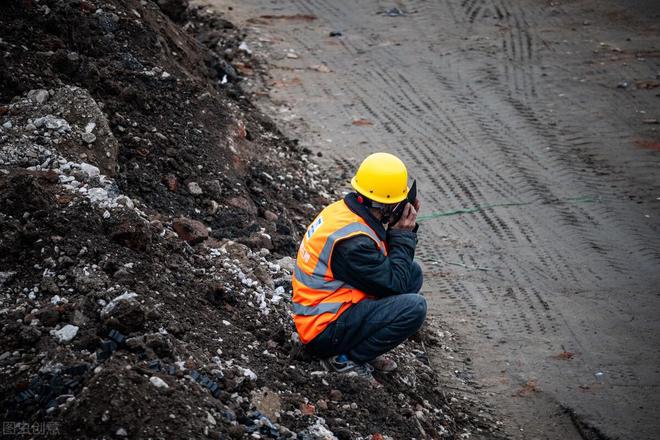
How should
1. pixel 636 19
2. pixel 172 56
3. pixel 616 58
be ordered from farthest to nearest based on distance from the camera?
pixel 636 19 → pixel 616 58 → pixel 172 56

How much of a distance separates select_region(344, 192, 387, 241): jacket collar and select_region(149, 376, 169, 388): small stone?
187 cm

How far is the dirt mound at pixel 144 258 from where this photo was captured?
15.5ft

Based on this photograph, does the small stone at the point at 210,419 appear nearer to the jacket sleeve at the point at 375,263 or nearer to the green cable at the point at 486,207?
the jacket sleeve at the point at 375,263

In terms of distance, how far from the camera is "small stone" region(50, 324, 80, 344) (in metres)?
5.01

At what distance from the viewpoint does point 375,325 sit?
5652mm

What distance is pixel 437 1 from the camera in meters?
15.8

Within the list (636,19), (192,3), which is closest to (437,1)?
(636,19)

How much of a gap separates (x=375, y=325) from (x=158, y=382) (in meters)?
1.70

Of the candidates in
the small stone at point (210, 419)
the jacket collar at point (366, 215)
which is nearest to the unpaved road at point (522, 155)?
the jacket collar at point (366, 215)

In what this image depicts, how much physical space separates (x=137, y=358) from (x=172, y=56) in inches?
226

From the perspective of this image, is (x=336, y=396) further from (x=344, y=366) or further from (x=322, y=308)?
(x=322, y=308)

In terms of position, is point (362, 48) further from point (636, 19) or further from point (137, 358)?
point (137, 358)

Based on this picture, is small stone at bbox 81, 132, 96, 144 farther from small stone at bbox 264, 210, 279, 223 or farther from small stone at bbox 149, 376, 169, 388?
small stone at bbox 149, 376, 169, 388

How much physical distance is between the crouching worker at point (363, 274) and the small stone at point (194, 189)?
7.62 ft
